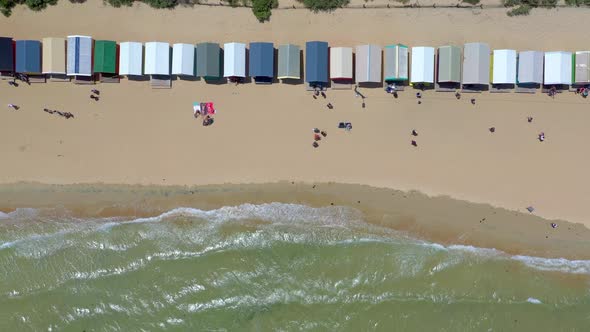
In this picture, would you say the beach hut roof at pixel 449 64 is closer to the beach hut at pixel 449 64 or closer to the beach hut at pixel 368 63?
the beach hut at pixel 449 64

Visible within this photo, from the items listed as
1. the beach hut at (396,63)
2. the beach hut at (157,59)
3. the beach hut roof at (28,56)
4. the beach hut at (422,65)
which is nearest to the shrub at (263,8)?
the beach hut at (157,59)

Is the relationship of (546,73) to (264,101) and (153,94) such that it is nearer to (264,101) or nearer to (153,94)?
(264,101)

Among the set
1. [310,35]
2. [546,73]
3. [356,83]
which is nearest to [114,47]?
[310,35]

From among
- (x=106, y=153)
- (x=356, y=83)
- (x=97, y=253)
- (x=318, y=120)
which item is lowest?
(x=97, y=253)

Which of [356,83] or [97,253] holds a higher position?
[356,83]

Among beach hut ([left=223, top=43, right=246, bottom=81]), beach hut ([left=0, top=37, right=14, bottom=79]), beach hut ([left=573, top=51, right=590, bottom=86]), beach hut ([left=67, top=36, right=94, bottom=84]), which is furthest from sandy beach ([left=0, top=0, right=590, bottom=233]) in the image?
beach hut ([left=0, top=37, right=14, bottom=79])
